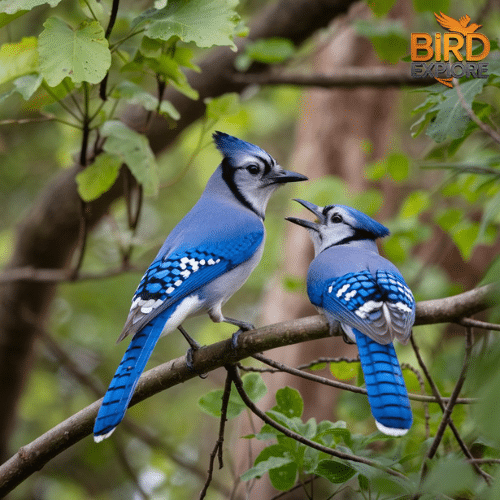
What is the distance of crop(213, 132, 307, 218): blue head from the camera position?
2621 millimetres

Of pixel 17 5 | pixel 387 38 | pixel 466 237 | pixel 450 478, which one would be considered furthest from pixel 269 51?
pixel 450 478

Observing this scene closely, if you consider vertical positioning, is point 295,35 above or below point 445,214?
above

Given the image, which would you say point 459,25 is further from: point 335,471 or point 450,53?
point 335,471

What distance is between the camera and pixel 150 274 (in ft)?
6.86

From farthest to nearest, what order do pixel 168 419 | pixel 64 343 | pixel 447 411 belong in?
pixel 168 419 → pixel 64 343 → pixel 447 411

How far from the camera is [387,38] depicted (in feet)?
11.3

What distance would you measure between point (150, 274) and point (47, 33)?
0.82m

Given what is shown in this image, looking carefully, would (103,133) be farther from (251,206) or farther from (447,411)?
(447,411)

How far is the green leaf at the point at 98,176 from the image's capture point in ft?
7.86

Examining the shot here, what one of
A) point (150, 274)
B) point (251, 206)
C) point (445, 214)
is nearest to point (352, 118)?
point (445, 214)

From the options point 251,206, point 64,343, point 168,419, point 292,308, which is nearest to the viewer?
point 251,206

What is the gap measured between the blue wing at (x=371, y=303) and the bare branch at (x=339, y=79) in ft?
7.27

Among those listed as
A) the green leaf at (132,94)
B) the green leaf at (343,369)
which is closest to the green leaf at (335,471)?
the green leaf at (343,369)

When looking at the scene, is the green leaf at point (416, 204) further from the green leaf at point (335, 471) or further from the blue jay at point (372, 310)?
the green leaf at point (335, 471)
